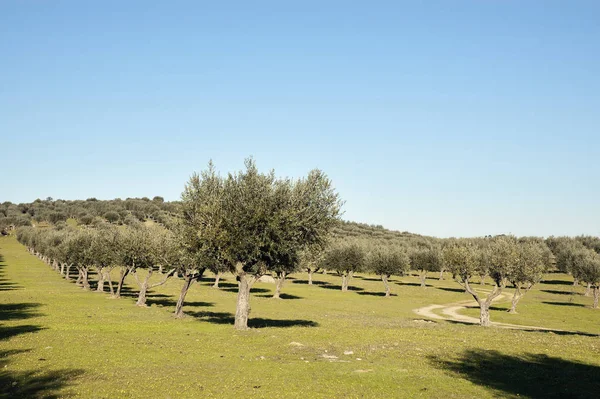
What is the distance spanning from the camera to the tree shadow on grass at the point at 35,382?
19.9 meters

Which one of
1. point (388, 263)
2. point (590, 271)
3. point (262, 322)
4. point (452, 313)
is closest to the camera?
point (262, 322)

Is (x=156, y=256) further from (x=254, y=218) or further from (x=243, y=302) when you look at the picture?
(x=254, y=218)

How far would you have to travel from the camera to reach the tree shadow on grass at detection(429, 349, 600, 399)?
23328 mm

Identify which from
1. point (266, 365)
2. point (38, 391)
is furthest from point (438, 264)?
point (38, 391)

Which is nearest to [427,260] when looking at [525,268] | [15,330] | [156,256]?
[525,268]

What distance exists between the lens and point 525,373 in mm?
27297

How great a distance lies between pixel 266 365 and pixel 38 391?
1203 centimetres

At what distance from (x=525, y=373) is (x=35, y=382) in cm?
2707

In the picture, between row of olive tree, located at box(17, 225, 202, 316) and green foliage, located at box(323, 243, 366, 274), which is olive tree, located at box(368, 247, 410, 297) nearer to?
green foliage, located at box(323, 243, 366, 274)

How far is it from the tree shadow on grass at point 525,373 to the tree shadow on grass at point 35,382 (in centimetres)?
2106

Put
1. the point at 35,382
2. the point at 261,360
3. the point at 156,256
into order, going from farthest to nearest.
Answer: the point at 156,256 → the point at 261,360 → the point at 35,382

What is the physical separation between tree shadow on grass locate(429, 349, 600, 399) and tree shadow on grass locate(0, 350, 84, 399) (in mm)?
21056

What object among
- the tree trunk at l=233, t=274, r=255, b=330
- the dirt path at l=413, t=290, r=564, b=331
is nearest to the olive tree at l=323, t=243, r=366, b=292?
the dirt path at l=413, t=290, r=564, b=331

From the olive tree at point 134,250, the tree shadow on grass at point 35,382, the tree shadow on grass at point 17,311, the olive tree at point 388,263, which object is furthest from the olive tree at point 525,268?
the tree shadow on grass at point 35,382
